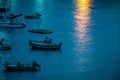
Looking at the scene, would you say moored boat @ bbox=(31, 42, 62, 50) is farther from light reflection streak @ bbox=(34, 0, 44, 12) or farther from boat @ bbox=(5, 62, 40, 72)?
light reflection streak @ bbox=(34, 0, 44, 12)

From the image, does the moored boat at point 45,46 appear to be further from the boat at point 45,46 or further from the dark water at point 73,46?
the dark water at point 73,46

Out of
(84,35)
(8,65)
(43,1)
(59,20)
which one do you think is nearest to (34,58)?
(8,65)

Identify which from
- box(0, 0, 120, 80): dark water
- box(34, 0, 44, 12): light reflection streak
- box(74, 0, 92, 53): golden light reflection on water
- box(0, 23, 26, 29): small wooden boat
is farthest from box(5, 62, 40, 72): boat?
box(34, 0, 44, 12): light reflection streak

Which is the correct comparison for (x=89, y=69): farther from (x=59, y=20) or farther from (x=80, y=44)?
(x=59, y=20)

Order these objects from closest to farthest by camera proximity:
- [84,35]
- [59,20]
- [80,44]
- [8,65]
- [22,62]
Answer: [8,65], [22,62], [80,44], [84,35], [59,20]

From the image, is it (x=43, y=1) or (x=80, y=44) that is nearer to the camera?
(x=80, y=44)

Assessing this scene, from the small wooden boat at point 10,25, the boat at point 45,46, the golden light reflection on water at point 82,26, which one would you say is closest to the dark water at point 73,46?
the golden light reflection on water at point 82,26

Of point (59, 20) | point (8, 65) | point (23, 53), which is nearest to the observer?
point (8, 65)
